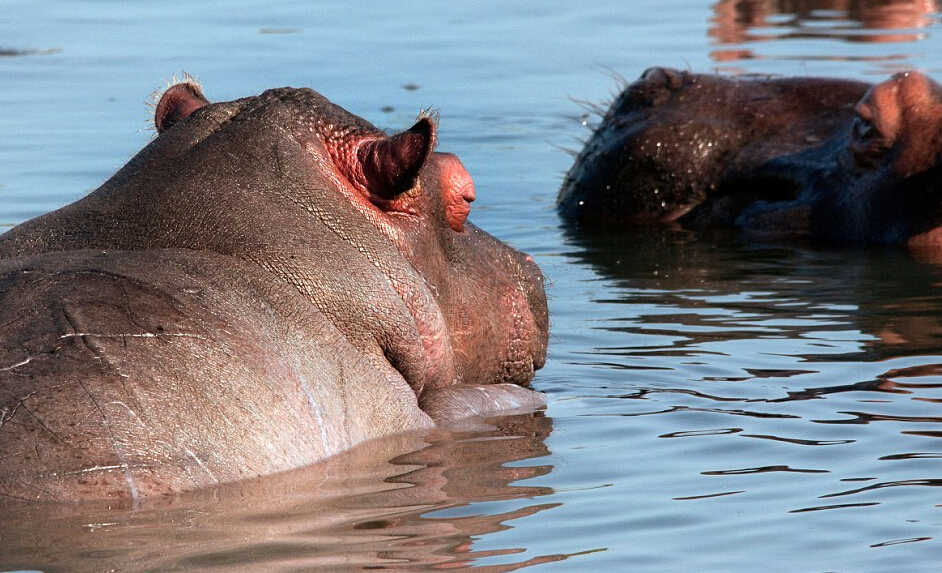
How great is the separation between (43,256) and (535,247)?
18.2 ft

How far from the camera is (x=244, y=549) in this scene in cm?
420

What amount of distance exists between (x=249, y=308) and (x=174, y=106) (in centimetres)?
136

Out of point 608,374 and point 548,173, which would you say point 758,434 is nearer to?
point 608,374

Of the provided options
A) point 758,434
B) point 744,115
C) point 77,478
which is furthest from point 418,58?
point 77,478

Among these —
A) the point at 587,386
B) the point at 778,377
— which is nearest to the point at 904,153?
the point at 778,377

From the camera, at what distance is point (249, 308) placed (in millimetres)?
4957

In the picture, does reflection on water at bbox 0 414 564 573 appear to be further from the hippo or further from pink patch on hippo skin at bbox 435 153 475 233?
pink patch on hippo skin at bbox 435 153 475 233

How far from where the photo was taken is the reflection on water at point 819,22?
57.2 ft

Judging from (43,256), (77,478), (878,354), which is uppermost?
(43,256)

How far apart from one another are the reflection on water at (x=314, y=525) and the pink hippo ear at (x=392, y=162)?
86cm

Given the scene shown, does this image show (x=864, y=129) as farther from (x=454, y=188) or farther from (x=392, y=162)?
(x=392, y=162)

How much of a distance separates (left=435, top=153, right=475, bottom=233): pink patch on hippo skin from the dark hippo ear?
88 centimetres

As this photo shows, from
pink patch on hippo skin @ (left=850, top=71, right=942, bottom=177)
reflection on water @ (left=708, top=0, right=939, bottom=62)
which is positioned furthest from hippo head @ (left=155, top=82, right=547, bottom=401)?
reflection on water @ (left=708, top=0, right=939, bottom=62)

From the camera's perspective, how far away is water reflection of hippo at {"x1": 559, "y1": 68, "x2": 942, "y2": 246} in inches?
388
